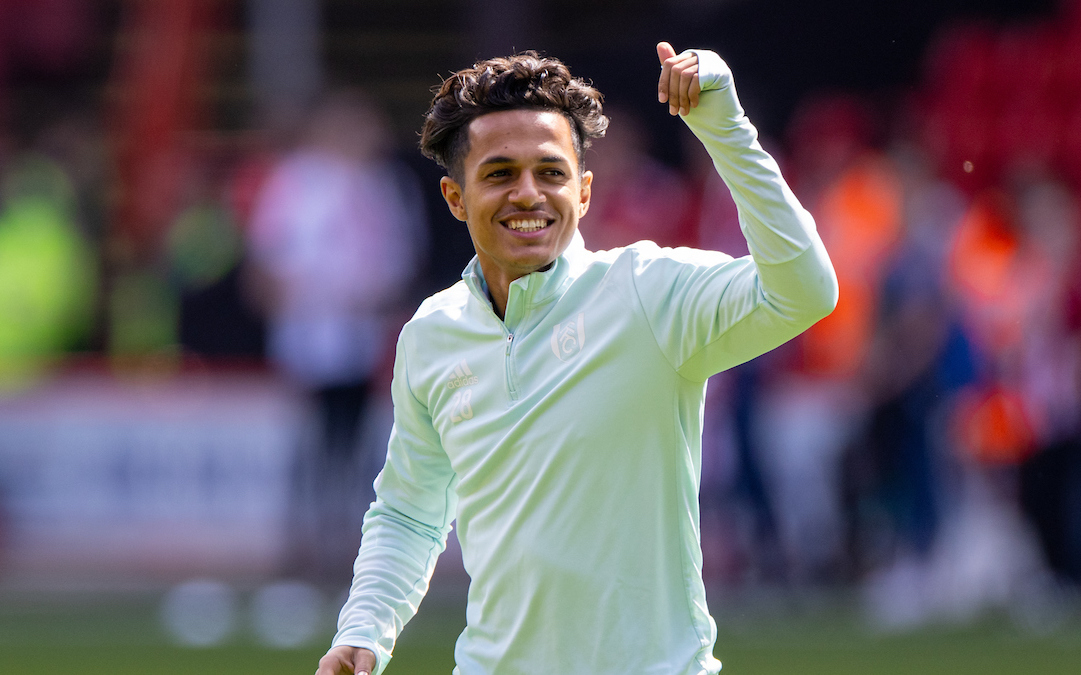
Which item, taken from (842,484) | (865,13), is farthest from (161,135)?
(842,484)

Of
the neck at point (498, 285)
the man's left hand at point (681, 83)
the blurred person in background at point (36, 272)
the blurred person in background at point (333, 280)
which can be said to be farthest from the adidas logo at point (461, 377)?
the blurred person in background at point (36, 272)

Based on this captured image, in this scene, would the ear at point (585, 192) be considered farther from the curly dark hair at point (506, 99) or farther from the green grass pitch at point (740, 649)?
the green grass pitch at point (740, 649)

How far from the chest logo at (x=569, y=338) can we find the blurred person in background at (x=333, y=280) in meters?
5.58

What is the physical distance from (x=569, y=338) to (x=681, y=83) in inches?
21.9

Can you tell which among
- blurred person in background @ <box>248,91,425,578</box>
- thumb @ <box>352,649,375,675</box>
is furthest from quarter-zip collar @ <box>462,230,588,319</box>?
blurred person in background @ <box>248,91,425,578</box>

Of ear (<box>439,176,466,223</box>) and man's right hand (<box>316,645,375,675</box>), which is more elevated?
ear (<box>439,176,466,223</box>)

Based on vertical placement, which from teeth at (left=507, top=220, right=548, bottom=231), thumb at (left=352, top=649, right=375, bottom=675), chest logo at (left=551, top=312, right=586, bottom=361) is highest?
teeth at (left=507, top=220, right=548, bottom=231)

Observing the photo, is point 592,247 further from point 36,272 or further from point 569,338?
point 569,338

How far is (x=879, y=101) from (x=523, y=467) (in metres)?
8.66

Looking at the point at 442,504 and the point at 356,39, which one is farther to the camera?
the point at 356,39

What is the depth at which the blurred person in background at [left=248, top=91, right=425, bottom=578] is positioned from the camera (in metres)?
8.51

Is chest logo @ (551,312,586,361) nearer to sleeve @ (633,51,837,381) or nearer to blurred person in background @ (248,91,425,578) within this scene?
sleeve @ (633,51,837,381)

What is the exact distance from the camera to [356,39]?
14266mm

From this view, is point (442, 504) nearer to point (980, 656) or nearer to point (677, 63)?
point (677, 63)
